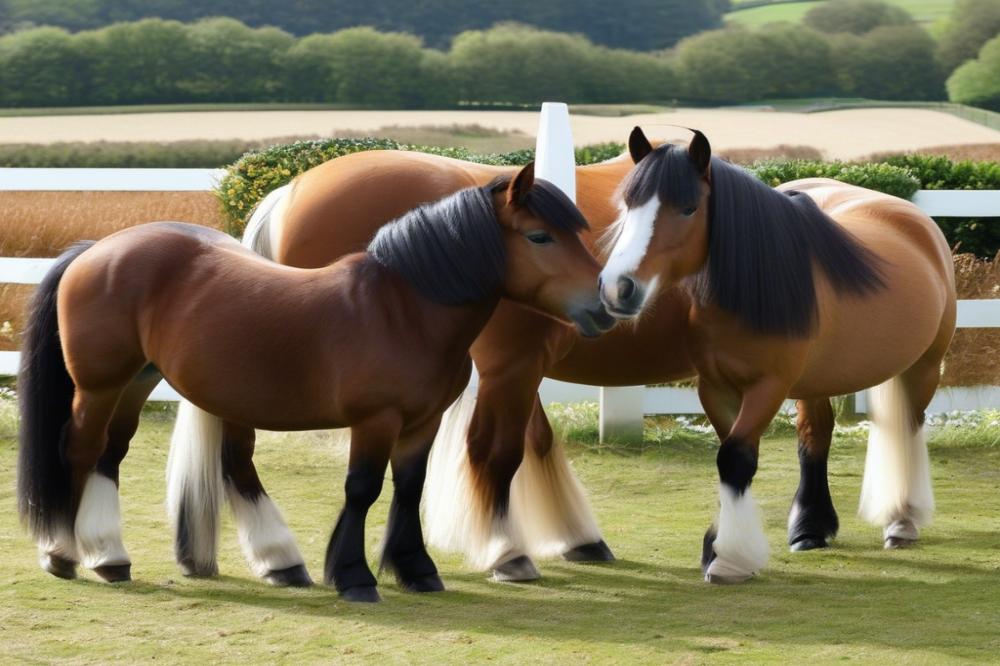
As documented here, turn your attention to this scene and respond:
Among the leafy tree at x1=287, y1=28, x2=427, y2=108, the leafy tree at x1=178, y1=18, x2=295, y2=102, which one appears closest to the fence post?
the leafy tree at x1=287, y1=28, x2=427, y2=108

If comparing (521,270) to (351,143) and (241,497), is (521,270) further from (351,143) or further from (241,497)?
(351,143)

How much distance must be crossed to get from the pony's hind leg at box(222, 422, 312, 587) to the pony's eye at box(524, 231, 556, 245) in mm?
1410

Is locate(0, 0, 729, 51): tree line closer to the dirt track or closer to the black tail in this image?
the dirt track

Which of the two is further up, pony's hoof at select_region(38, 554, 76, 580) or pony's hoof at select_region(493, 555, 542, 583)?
pony's hoof at select_region(38, 554, 76, 580)

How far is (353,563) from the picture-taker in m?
4.68

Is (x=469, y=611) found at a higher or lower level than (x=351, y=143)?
lower

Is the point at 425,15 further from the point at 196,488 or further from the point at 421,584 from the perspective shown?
the point at 421,584

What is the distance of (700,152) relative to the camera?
4.70m

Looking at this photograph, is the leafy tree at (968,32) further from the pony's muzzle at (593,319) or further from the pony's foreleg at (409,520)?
the pony's foreleg at (409,520)

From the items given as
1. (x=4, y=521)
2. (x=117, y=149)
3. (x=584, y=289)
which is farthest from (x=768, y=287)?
(x=117, y=149)

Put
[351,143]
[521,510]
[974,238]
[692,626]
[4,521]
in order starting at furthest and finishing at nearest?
[974,238] → [351,143] → [4,521] → [521,510] → [692,626]

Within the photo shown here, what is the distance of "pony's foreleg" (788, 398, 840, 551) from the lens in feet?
19.1

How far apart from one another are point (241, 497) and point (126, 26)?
22.5 m

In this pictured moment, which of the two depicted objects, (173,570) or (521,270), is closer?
(521,270)
